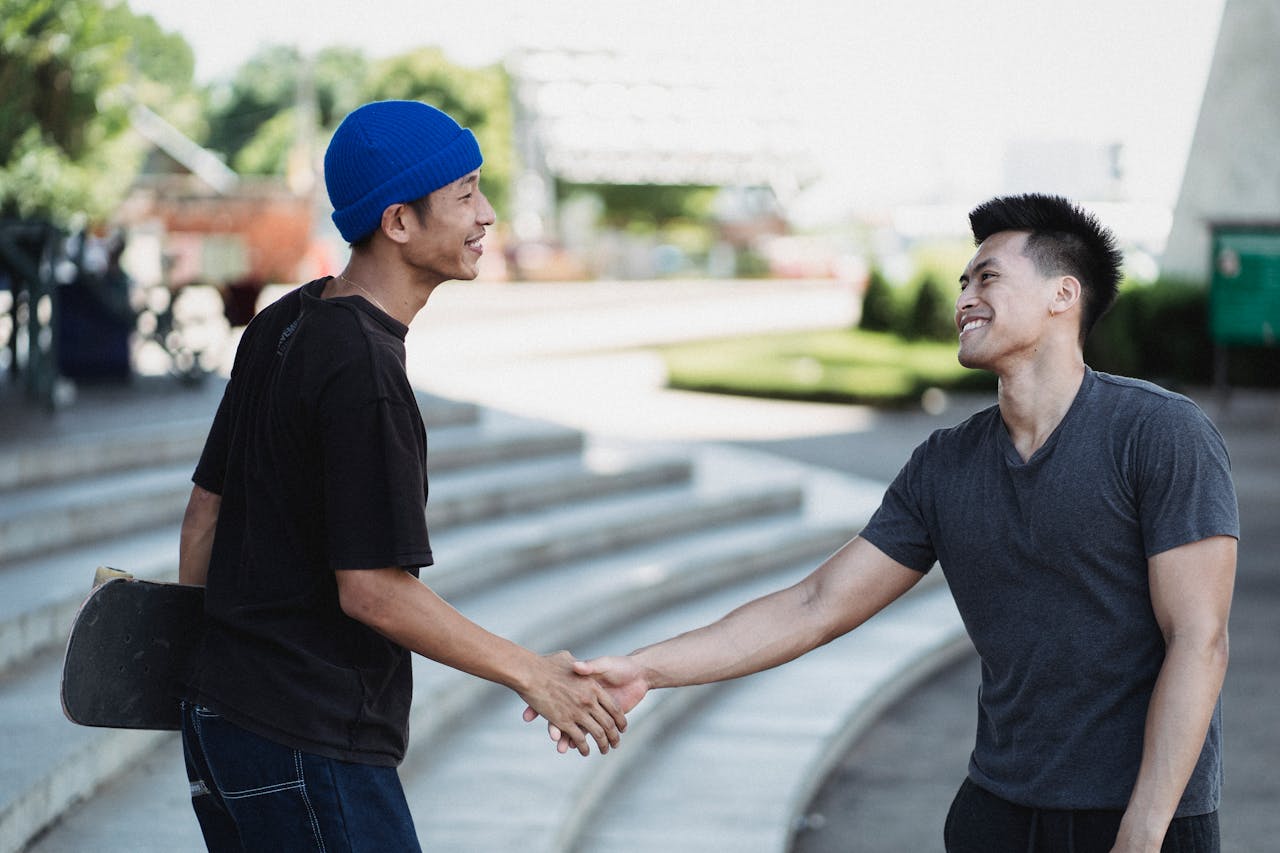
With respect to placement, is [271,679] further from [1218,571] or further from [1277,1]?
[1277,1]

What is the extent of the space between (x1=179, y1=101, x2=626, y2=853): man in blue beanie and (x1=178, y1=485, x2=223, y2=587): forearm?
0.15 meters

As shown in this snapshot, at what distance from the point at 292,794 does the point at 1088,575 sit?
132cm

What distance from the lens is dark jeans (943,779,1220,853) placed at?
2.43m

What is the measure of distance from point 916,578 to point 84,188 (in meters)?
9.35

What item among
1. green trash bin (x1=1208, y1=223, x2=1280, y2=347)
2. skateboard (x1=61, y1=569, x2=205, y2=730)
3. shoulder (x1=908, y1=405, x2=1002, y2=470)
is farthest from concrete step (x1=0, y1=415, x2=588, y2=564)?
green trash bin (x1=1208, y1=223, x2=1280, y2=347)

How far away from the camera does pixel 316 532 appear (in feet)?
7.52

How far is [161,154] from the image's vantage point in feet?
179

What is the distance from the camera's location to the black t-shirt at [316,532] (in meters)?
2.22

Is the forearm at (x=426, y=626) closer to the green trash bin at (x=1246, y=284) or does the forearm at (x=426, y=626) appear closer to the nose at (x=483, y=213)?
the nose at (x=483, y=213)

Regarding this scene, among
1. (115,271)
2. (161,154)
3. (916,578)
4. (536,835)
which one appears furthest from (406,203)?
(161,154)

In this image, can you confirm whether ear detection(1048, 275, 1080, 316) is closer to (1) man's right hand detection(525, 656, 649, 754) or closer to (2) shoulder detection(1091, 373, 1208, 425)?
(2) shoulder detection(1091, 373, 1208, 425)

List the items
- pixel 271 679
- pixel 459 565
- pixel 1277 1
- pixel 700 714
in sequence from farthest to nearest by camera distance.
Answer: pixel 1277 1, pixel 459 565, pixel 700 714, pixel 271 679

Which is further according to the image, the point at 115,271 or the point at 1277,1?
the point at 1277,1

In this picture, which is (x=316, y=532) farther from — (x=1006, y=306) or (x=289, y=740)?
(x=1006, y=306)
